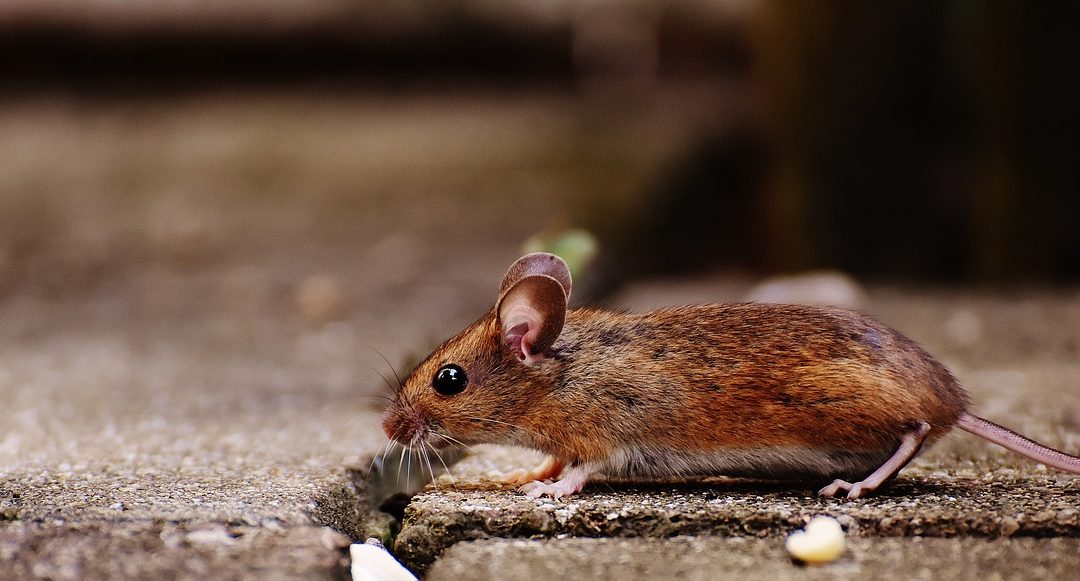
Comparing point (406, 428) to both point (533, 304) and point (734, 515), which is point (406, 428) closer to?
point (533, 304)

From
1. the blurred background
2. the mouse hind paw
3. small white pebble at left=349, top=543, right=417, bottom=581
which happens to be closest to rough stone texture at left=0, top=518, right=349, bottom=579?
small white pebble at left=349, top=543, right=417, bottom=581

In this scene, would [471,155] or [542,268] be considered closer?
[542,268]

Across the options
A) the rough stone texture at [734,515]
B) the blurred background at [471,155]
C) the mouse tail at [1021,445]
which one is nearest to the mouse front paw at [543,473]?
the rough stone texture at [734,515]

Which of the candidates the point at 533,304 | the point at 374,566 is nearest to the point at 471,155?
the point at 533,304

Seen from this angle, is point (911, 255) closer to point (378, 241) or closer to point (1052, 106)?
point (1052, 106)

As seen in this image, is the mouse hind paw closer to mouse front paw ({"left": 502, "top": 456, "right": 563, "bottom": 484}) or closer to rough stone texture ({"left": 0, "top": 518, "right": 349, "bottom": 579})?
mouse front paw ({"left": 502, "top": 456, "right": 563, "bottom": 484})
